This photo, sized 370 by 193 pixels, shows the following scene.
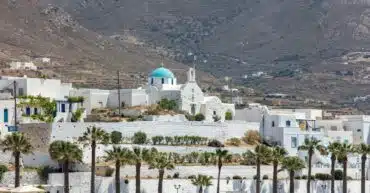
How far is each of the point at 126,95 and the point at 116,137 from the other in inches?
613

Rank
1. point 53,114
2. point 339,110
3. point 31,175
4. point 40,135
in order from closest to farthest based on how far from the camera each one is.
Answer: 1. point 31,175
2. point 40,135
3. point 53,114
4. point 339,110

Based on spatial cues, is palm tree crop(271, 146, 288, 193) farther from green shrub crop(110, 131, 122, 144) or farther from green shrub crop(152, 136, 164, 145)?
green shrub crop(110, 131, 122, 144)

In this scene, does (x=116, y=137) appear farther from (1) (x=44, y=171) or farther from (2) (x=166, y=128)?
(1) (x=44, y=171)

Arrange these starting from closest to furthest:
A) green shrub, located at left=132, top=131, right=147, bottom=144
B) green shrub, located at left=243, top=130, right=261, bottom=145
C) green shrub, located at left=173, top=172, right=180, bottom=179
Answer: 1. green shrub, located at left=173, top=172, right=180, bottom=179
2. green shrub, located at left=132, top=131, right=147, bottom=144
3. green shrub, located at left=243, top=130, right=261, bottom=145

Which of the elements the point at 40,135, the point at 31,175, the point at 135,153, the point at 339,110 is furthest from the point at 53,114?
the point at 339,110

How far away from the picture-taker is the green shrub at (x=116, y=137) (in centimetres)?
10888

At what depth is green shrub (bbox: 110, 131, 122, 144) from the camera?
108875 millimetres

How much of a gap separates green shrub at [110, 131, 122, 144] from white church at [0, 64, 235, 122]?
7152 millimetres

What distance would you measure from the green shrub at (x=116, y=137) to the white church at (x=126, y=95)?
7.15 meters

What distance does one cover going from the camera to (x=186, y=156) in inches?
4368

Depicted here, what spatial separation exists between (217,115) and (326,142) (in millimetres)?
12105

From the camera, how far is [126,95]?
124562 millimetres

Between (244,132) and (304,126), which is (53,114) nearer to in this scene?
(244,132)

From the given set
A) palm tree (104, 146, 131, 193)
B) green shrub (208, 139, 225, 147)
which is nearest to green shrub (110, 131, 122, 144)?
green shrub (208, 139, 225, 147)
